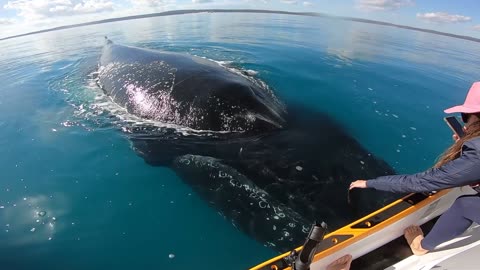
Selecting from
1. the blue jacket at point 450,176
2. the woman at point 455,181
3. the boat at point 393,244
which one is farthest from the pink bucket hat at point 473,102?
the boat at point 393,244

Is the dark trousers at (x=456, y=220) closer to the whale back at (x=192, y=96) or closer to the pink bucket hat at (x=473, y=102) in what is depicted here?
the pink bucket hat at (x=473, y=102)

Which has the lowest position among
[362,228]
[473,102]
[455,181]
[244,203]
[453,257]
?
[244,203]

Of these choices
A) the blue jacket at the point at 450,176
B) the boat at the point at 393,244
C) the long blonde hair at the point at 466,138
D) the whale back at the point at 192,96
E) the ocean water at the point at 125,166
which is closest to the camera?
the blue jacket at the point at 450,176

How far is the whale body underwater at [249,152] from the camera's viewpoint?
18.7ft

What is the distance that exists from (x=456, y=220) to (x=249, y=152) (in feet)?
13.4

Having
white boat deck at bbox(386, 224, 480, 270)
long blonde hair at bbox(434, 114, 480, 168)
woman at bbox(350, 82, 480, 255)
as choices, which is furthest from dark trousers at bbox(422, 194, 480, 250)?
long blonde hair at bbox(434, 114, 480, 168)

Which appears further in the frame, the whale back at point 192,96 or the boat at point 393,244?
the whale back at point 192,96

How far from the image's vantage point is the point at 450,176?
375cm

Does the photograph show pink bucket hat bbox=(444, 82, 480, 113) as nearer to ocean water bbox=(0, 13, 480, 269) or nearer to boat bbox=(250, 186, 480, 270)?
boat bbox=(250, 186, 480, 270)

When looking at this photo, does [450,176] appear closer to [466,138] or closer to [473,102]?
[466,138]

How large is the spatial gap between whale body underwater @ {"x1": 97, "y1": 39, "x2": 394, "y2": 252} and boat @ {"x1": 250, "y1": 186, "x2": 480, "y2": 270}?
2.43 ft

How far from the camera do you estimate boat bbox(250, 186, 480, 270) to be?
13.1ft

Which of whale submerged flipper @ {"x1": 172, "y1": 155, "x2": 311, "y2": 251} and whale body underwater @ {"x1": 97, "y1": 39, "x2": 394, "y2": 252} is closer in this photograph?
whale submerged flipper @ {"x1": 172, "y1": 155, "x2": 311, "y2": 251}

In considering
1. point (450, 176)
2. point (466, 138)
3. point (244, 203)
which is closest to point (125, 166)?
point (244, 203)
